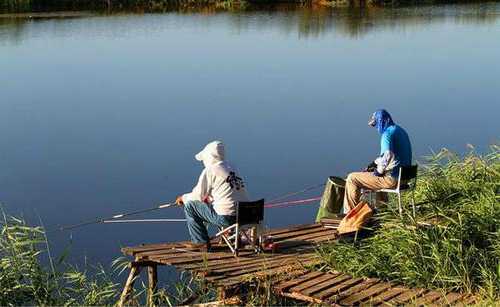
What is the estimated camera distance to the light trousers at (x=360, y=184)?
24.2 ft

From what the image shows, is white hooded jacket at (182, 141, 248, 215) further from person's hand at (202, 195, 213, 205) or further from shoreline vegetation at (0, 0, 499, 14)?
shoreline vegetation at (0, 0, 499, 14)

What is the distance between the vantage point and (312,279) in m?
6.09

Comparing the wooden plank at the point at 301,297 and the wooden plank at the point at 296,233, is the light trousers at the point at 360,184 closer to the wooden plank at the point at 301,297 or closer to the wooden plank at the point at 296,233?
the wooden plank at the point at 296,233

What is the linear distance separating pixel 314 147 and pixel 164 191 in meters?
3.02

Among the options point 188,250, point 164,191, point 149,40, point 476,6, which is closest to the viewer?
point 188,250

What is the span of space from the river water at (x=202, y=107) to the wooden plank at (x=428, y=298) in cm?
346

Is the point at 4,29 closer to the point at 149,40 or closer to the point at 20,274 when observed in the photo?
the point at 149,40

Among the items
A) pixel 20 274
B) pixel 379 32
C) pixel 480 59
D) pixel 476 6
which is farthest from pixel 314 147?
pixel 476 6

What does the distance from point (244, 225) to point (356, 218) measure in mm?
966

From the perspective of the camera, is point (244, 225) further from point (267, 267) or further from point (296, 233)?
point (296, 233)

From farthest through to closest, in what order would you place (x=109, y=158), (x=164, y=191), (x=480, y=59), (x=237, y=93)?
(x=480, y=59), (x=237, y=93), (x=109, y=158), (x=164, y=191)

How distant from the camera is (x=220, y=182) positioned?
6469mm

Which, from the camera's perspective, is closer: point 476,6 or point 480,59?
point 480,59

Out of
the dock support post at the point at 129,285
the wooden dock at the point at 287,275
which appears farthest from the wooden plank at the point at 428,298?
the dock support post at the point at 129,285
